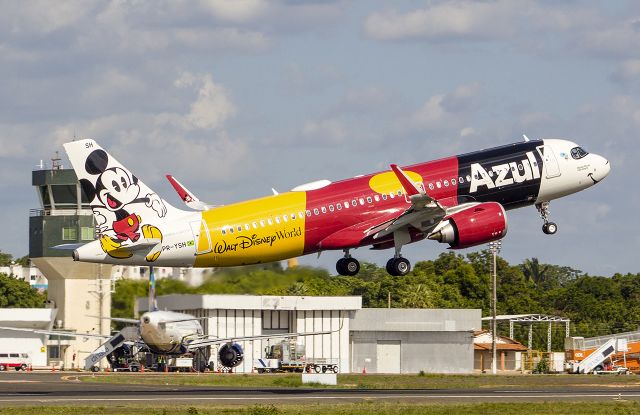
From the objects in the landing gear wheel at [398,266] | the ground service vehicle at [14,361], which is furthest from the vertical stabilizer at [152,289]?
the ground service vehicle at [14,361]

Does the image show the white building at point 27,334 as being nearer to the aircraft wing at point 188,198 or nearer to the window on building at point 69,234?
the window on building at point 69,234

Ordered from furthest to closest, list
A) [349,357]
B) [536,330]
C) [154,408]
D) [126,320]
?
1. [536,330]
2. [349,357]
3. [126,320]
4. [154,408]

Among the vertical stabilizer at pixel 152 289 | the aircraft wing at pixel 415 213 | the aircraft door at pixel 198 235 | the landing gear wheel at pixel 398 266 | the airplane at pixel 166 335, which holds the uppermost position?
the aircraft wing at pixel 415 213

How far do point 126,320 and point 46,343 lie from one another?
210 ft

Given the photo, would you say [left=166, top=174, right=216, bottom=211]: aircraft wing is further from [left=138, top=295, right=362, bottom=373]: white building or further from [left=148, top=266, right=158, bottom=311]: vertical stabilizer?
[left=138, top=295, right=362, bottom=373]: white building

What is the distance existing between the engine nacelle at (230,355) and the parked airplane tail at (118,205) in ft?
143

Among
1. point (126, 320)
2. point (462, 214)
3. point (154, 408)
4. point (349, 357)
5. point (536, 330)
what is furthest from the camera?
point (536, 330)

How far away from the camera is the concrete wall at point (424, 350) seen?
156125 mm

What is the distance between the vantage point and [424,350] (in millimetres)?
158500

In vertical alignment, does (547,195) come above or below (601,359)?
above

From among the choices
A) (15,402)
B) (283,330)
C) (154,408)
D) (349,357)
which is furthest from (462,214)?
(349,357)

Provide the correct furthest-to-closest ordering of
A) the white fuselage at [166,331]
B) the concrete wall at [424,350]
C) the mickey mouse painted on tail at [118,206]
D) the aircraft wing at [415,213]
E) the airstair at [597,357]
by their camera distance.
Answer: the concrete wall at [424,350] < the airstair at [597,357] < the white fuselage at [166,331] < the aircraft wing at [415,213] < the mickey mouse painted on tail at [118,206]

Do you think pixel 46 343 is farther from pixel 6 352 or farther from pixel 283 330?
pixel 283 330

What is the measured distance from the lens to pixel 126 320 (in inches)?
3935
